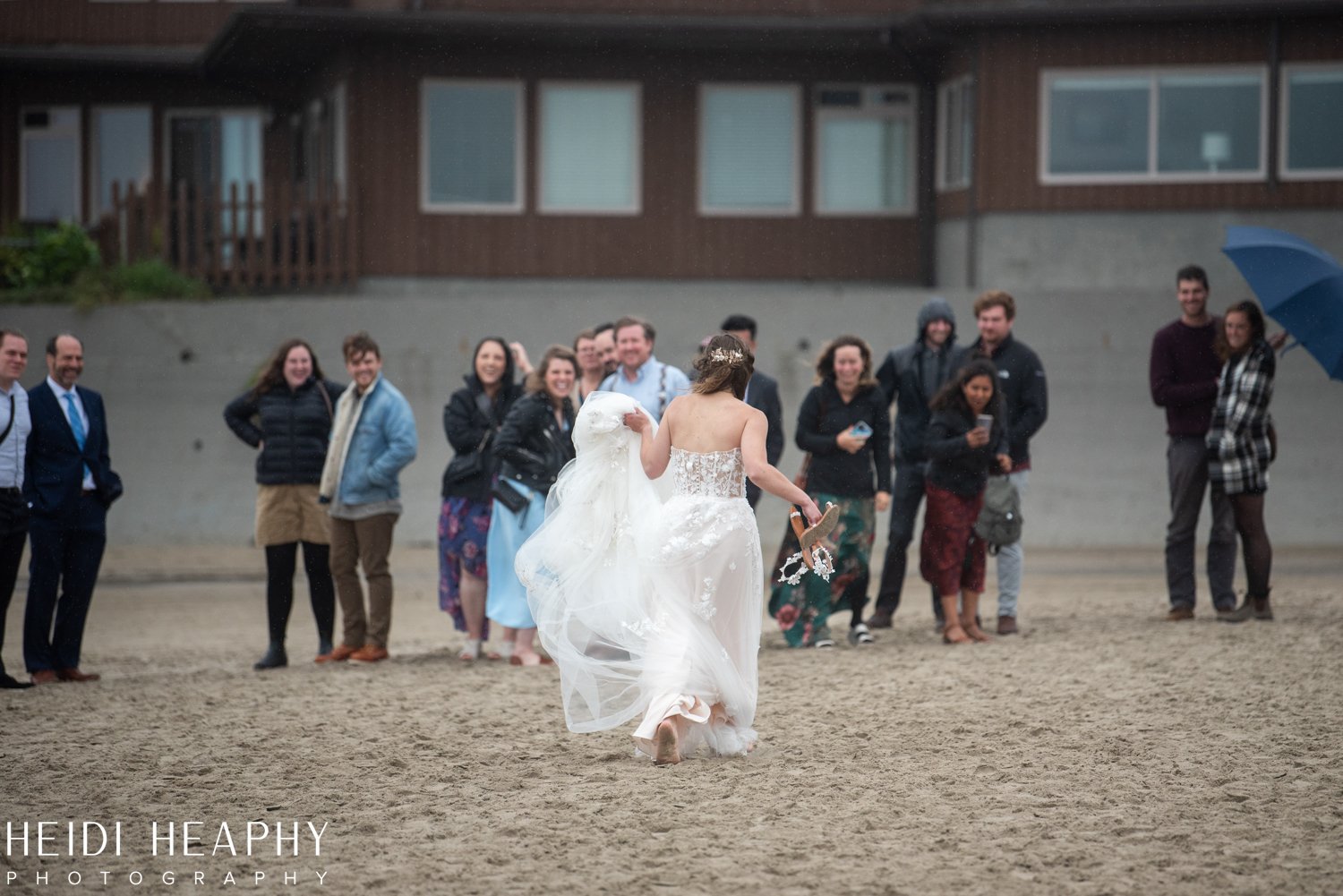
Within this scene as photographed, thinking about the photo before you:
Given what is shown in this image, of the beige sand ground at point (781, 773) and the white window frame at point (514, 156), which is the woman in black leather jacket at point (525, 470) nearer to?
the beige sand ground at point (781, 773)

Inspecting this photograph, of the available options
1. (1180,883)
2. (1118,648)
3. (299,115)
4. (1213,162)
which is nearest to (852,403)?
(1118,648)

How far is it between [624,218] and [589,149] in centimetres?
105

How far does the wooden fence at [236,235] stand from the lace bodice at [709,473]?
13992 millimetres

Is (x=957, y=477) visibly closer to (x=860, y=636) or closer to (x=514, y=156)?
(x=860, y=636)

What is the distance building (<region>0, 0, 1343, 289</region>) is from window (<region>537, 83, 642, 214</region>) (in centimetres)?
3

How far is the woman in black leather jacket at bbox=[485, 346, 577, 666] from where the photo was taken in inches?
402

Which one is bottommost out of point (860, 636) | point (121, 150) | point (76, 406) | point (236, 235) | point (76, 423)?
point (860, 636)

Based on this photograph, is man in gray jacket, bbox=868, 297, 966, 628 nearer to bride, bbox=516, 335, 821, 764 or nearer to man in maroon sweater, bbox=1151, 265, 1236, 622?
man in maroon sweater, bbox=1151, 265, 1236, 622

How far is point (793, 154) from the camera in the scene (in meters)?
22.4

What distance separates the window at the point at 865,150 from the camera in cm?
2244

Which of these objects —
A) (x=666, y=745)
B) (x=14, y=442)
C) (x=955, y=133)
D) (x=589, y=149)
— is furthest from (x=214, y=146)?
(x=666, y=745)

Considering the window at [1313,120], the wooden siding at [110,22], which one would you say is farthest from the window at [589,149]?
the window at [1313,120]

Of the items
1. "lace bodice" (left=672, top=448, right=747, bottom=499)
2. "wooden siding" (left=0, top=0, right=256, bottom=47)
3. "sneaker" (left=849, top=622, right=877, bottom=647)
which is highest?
"wooden siding" (left=0, top=0, right=256, bottom=47)

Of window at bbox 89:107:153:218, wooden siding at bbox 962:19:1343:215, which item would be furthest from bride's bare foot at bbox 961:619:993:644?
window at bbox 89:107:153:218
